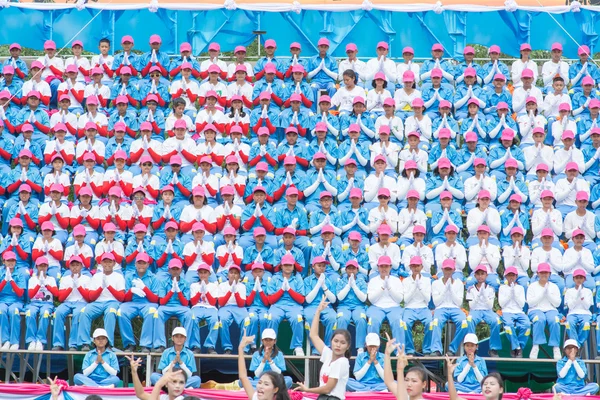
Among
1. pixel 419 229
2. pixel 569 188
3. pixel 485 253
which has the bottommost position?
pixel 485 253

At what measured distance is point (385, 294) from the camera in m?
14.8

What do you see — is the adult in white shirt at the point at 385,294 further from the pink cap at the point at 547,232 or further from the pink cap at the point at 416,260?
the pink cap at the point at 547,232

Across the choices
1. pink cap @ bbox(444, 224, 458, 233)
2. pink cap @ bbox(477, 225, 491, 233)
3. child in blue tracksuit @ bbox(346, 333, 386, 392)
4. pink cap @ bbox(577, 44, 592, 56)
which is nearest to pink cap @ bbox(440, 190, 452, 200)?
pink cap @ bbox(444, 224, 458, 233)

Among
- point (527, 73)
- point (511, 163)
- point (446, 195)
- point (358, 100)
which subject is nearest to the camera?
point (446, 195)

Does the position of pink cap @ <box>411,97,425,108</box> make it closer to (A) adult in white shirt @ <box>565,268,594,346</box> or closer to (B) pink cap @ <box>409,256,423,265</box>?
(B) pink cap @ <box>409,256,423,265</box>

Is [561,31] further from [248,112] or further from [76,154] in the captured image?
[76,154]

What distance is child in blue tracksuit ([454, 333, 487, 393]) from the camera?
13469 mm

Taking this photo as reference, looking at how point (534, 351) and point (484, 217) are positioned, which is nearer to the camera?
point (534, 351)

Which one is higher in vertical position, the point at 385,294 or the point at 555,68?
the point at 555,68

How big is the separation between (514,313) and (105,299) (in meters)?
5.39

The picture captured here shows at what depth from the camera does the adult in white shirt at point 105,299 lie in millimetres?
14250

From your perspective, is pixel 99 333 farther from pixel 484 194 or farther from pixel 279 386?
pixel 484 194

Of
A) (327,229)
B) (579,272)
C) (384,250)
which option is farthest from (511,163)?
(327,229)

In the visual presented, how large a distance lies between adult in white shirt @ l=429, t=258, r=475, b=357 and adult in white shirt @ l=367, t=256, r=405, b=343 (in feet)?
1.55
